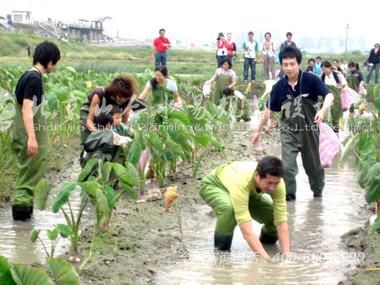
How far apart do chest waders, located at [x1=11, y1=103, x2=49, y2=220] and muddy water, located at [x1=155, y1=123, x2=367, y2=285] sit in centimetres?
133

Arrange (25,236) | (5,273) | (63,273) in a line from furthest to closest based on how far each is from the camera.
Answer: (25,236) < (63,273) < (5,273)

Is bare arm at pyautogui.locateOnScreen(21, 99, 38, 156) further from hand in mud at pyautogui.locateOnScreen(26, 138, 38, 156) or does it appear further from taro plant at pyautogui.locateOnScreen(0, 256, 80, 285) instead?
taro plant at pyautogui.locateOnScreen(0, 256, 80, 285)

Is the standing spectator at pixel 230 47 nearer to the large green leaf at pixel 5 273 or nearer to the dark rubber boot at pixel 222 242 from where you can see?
the dark rubber boot at pixel 222 242

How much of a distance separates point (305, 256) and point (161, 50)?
637 inches

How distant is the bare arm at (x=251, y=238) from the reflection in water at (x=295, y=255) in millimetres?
79

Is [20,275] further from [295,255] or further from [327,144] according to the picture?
[327,144]

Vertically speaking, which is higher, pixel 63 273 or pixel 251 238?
pixel 63 273

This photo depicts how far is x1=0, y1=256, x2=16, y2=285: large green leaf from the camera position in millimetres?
3443

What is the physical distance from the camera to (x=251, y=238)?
221 inches

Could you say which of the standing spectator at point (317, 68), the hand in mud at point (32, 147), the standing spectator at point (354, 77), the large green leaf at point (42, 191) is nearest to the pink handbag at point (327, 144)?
the hand in mud at point (32, 147)

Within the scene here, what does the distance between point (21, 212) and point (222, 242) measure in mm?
1824

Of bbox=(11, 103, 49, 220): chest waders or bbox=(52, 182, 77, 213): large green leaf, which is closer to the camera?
bbox=(52, 182, 77, 213): large green leaf

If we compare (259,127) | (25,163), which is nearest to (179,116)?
(259,127)

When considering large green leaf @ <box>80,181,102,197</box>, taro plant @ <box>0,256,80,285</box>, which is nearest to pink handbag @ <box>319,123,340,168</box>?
large green leaf @ <box>80,181,102,197</box>
